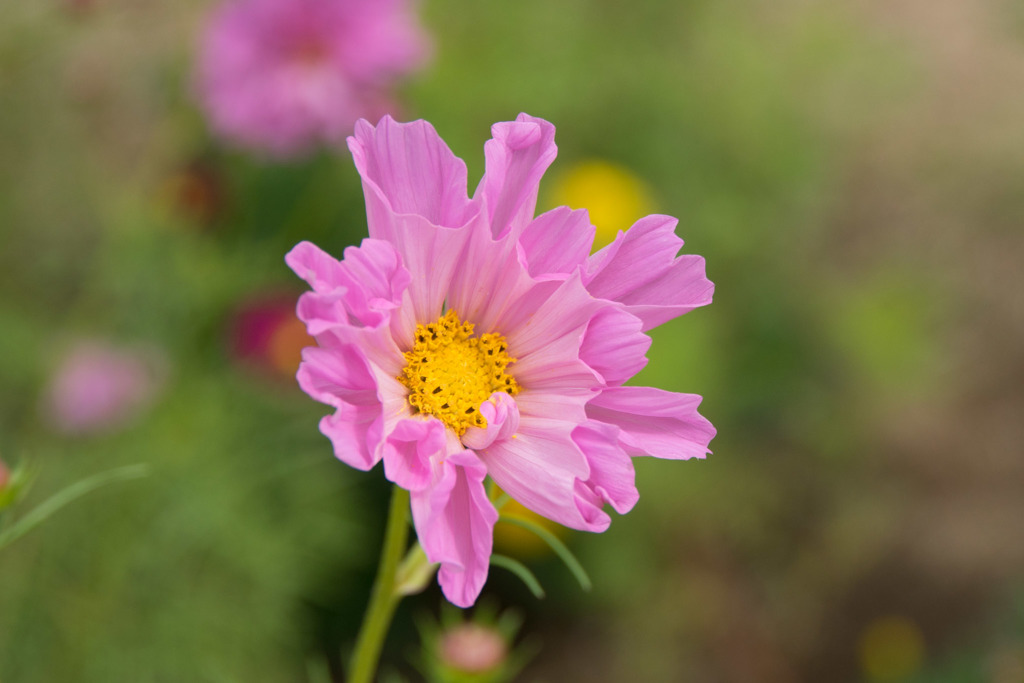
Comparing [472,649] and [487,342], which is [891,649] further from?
[487,342]

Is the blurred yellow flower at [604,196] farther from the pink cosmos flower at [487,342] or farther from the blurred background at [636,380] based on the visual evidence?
the pink cosmos flower at [487,342]

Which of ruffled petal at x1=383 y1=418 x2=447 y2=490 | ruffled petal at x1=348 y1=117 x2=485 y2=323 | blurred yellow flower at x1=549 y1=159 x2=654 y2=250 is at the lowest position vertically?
blurred yellow flower at x1=549 y1=159 x2=654 y2=250

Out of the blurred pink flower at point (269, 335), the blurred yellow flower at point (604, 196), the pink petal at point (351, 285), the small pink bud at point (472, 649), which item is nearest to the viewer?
the pink petal at point (351, 285)

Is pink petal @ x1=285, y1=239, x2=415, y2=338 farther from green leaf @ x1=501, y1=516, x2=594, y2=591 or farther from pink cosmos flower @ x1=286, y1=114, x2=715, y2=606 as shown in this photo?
green leaf @ x1=501, y1=516, x2=594, y2=591

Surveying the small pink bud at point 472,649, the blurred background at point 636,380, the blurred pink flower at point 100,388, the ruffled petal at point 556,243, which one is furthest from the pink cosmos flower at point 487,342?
the blurred pink flower at point 100,388

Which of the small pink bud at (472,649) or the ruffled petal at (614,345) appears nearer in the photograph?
the ruffled petal at (614,345)

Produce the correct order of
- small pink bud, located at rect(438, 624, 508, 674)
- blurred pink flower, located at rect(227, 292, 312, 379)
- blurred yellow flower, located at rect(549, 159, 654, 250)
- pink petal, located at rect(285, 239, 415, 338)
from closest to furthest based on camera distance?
pink petal, located at rect(285, 239, 415, 338), small pink bud, located at rect(438, 624, 508, 674), blurred pink flower, located at rect(227, 292, 312, 379), blurred yellow flower, located at rect(549, 159, 654, 250)

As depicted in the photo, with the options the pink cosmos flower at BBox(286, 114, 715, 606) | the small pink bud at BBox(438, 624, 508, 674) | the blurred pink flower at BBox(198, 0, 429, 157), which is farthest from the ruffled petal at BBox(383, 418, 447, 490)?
the blurred pink flower at BBox(198, 0, 429, 157)
